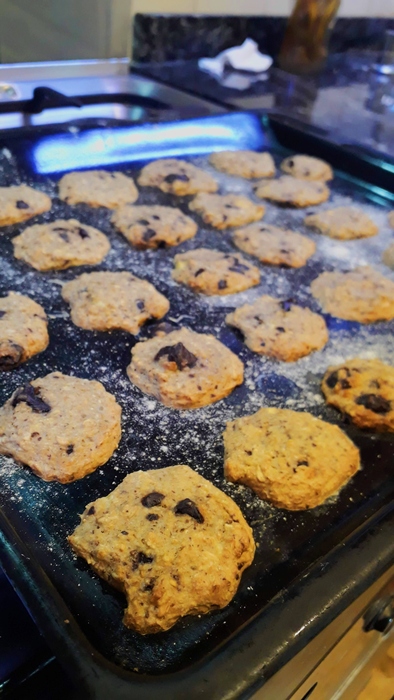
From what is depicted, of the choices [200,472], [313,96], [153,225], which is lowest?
[200,472]

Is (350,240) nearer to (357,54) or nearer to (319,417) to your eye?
(319,417)

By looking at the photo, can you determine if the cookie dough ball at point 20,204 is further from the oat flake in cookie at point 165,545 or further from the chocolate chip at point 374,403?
the chocolate chip at point 374,403

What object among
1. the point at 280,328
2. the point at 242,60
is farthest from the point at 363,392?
the point at 242,60

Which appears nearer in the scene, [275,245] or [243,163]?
[275,245]

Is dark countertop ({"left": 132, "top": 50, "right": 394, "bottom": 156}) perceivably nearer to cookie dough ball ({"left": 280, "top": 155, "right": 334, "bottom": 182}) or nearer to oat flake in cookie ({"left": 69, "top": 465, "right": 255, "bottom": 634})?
cookie dough ball ({"left": 280, "top": 155, "right": 334, "bottom": 182})

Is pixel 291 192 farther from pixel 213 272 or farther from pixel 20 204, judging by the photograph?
pixel 20 204

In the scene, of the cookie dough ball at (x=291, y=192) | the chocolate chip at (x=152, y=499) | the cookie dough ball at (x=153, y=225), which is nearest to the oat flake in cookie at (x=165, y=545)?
the chocolate chip at (x=152, y=499)

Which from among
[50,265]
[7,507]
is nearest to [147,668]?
[7,507]
